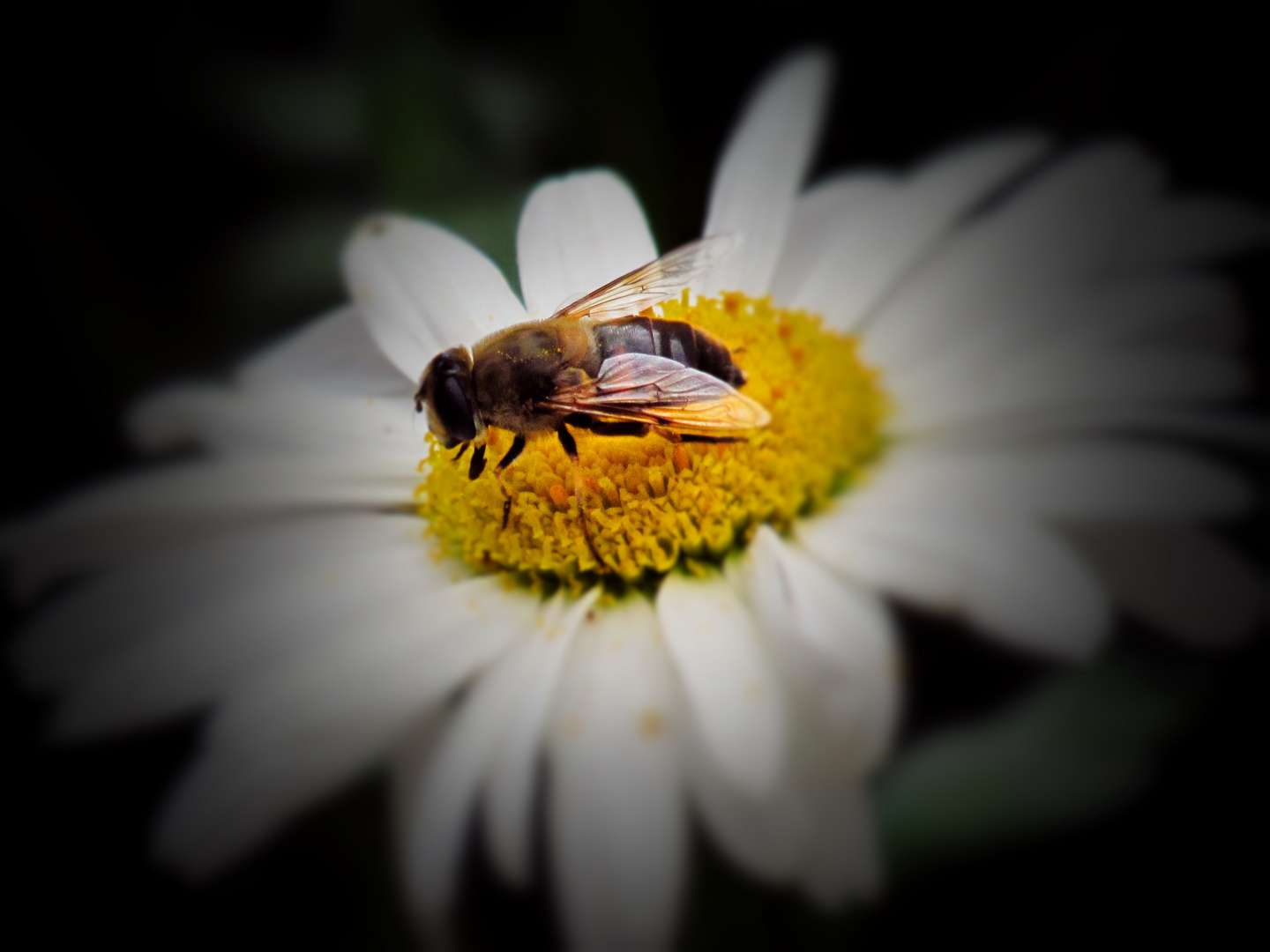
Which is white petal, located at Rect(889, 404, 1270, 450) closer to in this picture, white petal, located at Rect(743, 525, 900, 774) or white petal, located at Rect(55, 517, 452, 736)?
white petal, located at Rect(743, 525, 900, 774)

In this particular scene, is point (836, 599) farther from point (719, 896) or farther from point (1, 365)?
point (1, 365)

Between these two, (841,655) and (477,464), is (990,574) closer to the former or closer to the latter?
(841,655)

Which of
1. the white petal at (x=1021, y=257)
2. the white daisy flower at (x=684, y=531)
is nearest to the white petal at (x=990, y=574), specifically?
the white daisy flower at (x=684, y=531)

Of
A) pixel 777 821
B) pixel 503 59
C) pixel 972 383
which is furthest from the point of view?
pixel 503 59

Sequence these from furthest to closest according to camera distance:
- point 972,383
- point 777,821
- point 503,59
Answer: point 503,59 → point 972,383 → point 777,821

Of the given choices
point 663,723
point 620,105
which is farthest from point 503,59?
point 663,723

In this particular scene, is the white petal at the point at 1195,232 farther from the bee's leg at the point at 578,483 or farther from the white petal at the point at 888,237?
the bee's leg at the point at 578,483

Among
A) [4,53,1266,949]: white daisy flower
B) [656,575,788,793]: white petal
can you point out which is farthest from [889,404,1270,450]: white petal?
[656,575,788,793]: white petal
